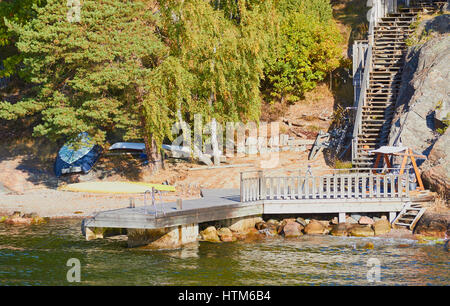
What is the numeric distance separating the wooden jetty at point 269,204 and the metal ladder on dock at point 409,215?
0.69ft

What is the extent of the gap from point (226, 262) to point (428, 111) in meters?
12.4

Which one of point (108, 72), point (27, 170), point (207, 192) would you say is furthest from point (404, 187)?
point (27, 170)

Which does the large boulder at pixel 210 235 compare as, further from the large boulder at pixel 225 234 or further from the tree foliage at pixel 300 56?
the tree foliage at pixel 300 56

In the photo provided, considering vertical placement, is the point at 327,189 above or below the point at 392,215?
above

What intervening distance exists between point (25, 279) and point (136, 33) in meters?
15.3

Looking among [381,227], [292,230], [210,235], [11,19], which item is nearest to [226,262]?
[210,235]

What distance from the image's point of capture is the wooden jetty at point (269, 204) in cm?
2277

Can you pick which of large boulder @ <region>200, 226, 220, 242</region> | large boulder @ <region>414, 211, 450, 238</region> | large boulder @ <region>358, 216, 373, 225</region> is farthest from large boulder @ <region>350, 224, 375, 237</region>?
large boulder @ <region>200, 226, 220, 242</region>

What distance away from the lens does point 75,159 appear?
3353cm

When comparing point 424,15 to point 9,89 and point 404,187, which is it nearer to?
point 404,187

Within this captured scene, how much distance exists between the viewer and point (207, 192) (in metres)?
28.0

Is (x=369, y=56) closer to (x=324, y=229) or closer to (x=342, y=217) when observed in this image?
(x=342, y=217)

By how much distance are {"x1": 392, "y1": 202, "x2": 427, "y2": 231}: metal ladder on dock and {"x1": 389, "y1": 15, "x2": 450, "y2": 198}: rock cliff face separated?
114 cm

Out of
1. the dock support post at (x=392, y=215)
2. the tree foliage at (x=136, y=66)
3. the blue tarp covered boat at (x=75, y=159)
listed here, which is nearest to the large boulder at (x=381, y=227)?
the dock support post at (x=392, y=215)
